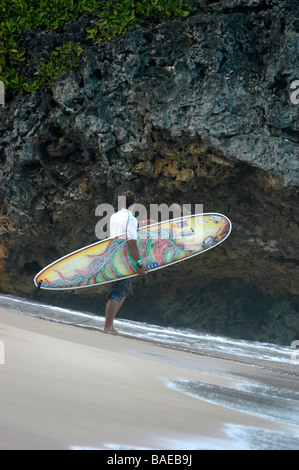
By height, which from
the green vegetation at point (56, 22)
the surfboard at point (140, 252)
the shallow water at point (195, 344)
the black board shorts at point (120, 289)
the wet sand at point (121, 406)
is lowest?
the wet sand at point (121, 406)

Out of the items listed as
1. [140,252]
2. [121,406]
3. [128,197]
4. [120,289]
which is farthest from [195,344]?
[121,406]

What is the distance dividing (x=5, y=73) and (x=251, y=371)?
6.13 meters

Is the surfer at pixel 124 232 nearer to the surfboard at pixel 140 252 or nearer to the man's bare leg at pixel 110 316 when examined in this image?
the man's bare leg at pixel 110 316

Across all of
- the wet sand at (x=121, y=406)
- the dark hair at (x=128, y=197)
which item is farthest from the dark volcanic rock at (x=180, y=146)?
the wet sand at (x=121, y=406)

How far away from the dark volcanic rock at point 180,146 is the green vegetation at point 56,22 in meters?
0.21

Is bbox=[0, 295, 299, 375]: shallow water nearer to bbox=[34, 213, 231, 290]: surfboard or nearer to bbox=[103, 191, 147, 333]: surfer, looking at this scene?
bbox=[103, 191, 147, 333]: surfer

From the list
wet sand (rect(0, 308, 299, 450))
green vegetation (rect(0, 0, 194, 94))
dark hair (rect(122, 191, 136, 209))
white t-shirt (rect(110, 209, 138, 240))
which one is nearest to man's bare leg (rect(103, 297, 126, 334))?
white t-shirt (rect(110, 209, 138, 240))

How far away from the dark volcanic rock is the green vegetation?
0.21m

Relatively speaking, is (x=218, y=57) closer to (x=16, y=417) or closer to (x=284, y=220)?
(x=284, y=220)

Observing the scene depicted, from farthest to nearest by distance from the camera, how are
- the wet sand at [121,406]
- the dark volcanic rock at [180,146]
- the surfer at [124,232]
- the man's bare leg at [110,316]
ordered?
the dark volcanic rock at [180,146] < the surfer at [124,232] < the man's bare leg at [110,316] < the wet sand at [121,406]

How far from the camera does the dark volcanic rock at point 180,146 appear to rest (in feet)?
21.2

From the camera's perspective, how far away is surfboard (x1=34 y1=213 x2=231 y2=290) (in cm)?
649

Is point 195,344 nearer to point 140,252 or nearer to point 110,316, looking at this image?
point 110,316
